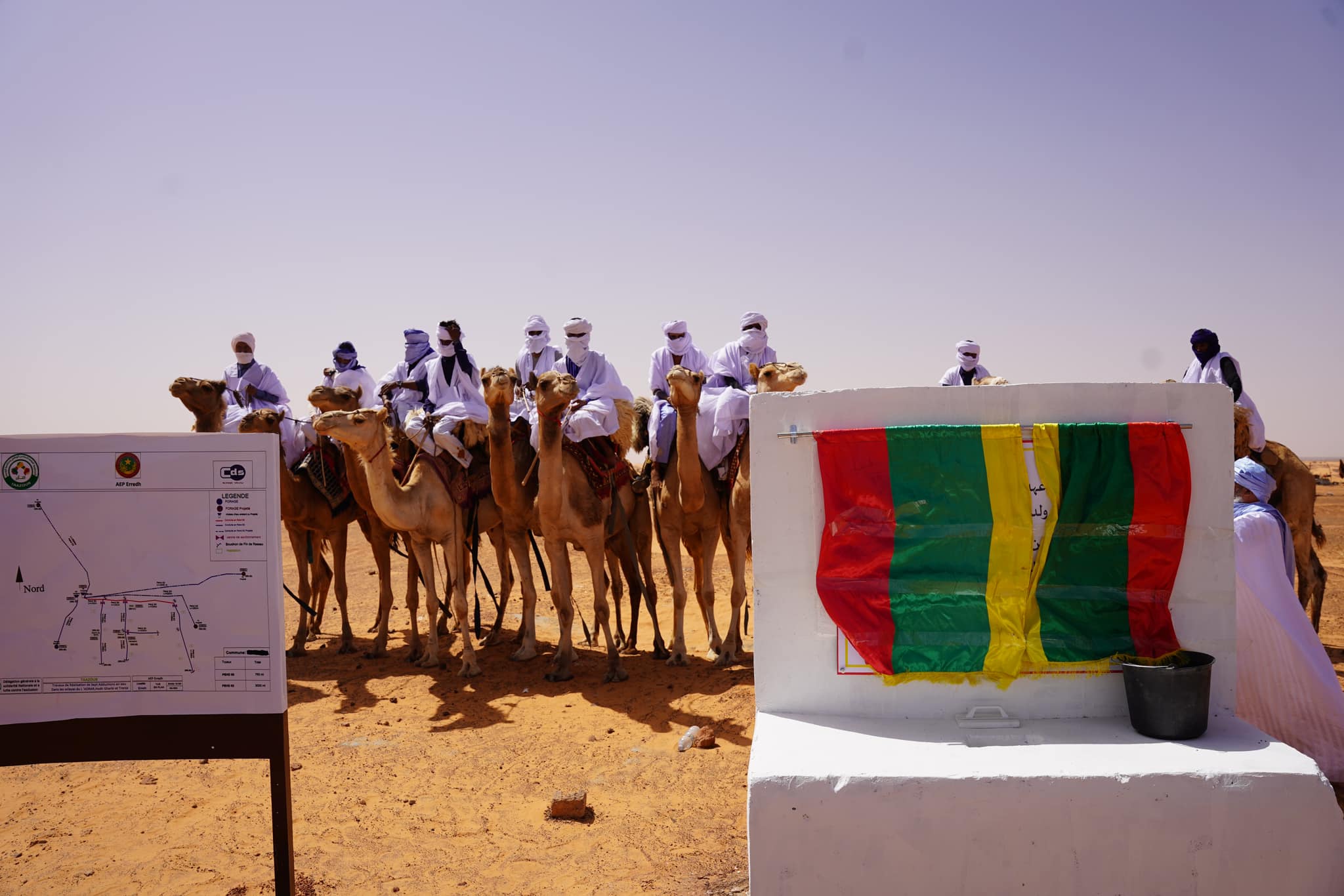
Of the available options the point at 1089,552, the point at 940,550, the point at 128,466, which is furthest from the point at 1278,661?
the point at 128,466

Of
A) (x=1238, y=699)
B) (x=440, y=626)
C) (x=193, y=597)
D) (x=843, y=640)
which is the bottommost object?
(x=440, y=626)

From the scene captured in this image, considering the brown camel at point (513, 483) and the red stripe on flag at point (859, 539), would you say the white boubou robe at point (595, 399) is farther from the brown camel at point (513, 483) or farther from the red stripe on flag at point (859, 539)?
the red stripe on flag at point (859, 539)

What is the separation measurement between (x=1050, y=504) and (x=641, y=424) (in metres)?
6.73

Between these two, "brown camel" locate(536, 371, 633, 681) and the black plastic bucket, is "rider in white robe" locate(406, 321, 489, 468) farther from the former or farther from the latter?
the black plastic bucket

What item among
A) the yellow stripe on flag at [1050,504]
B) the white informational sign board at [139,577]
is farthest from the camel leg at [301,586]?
the yellow stripe on flag at [1050,504]

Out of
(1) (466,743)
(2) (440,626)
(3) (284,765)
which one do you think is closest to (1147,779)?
(3) (284,765)

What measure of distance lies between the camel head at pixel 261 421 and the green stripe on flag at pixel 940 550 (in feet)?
22.3

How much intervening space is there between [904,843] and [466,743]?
13.7ft

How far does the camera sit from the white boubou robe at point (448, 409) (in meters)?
9.15

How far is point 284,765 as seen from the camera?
3.98 metres

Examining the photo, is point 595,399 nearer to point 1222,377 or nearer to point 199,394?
point 199,394

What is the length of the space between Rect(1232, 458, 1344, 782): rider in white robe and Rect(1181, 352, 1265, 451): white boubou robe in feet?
11.4

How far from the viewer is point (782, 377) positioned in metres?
7.06

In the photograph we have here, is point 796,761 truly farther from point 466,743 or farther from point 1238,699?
point 466,743
